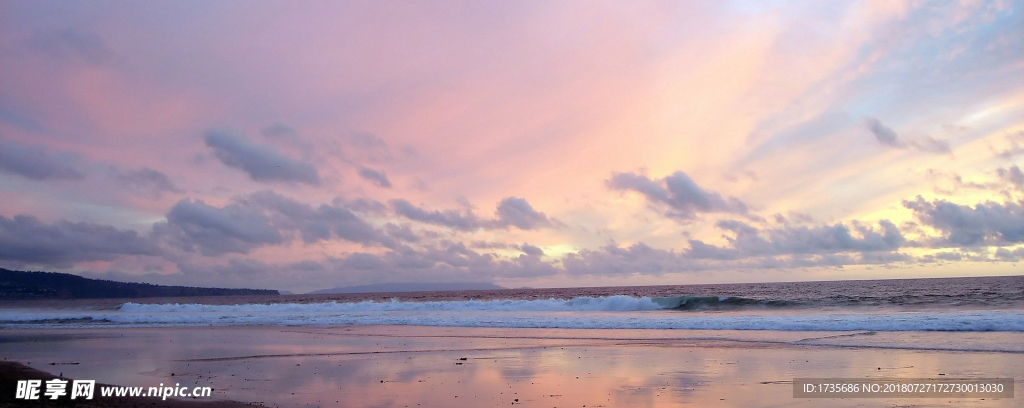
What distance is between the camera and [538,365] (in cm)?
1455

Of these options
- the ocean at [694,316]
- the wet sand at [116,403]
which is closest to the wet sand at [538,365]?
the wet sand at [116,403]

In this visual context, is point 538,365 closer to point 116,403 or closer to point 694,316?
point 116,403

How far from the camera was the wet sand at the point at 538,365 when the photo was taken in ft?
34.6

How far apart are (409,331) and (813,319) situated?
18.7m

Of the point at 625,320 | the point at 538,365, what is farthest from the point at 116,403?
the point at 625,320

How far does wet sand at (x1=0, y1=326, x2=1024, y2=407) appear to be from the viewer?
10555mm

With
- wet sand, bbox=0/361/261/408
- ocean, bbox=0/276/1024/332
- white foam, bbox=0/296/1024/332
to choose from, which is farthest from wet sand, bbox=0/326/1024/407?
ocean, bbox=0/276/1024/332

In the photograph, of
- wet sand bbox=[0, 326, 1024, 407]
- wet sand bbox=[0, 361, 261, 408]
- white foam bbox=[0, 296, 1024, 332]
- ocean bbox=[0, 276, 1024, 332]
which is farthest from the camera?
ocean bbox=[0, 276, 1024, 332]

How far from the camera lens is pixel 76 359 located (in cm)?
1764

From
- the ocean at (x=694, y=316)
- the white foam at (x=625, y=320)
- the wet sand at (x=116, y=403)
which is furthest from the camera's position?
the ocean at (x=694, y=316)

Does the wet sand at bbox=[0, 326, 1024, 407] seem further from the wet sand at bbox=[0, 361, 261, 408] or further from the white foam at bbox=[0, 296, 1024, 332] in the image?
the white foam at bbox=[0, 296, 1024, 332]

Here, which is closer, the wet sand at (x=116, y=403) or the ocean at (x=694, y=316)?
the wet sand at (x=116, y=403)

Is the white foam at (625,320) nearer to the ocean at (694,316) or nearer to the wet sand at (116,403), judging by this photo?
the ocean at (694,316)

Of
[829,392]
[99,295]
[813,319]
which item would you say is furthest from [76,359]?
[99,295]
